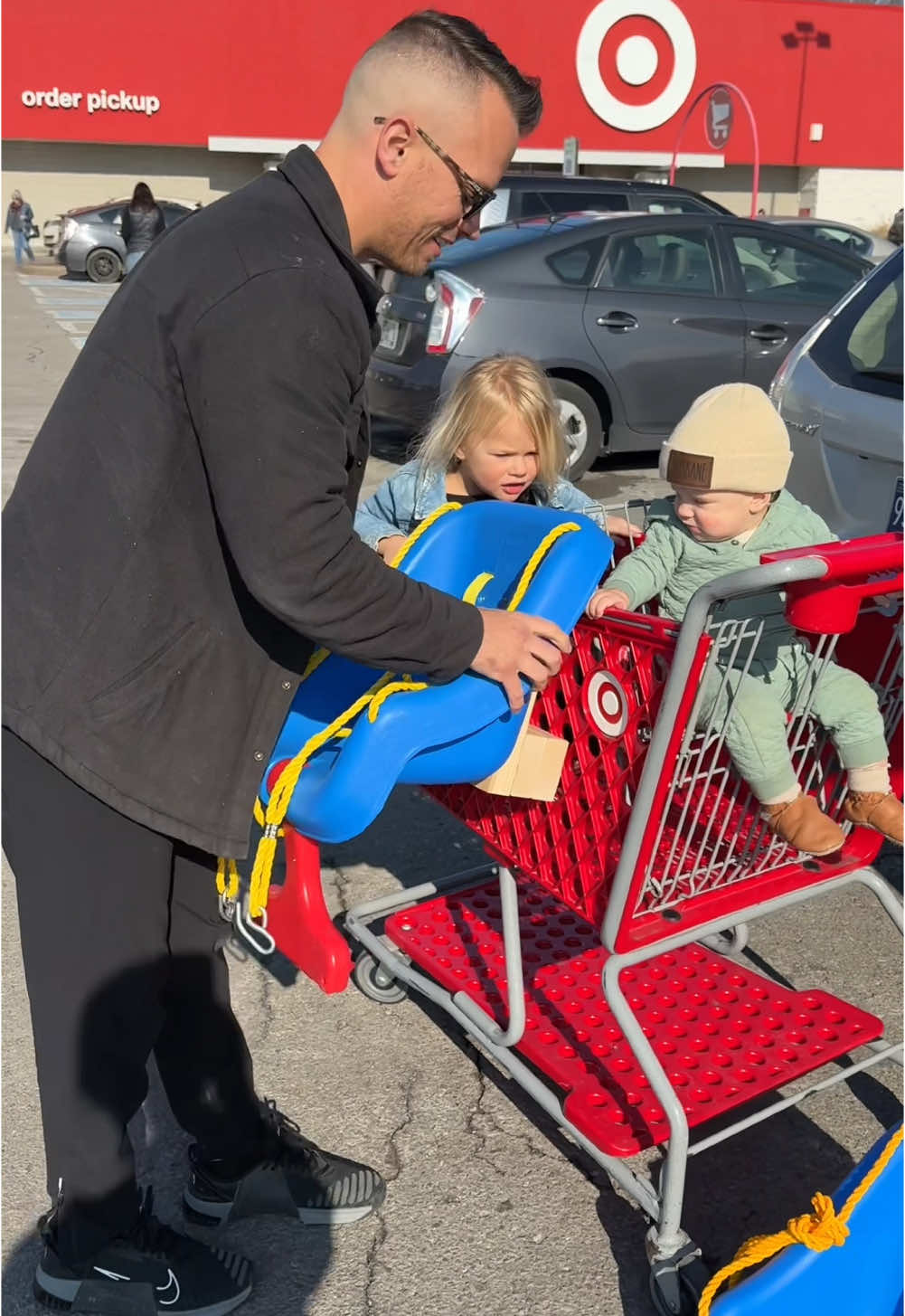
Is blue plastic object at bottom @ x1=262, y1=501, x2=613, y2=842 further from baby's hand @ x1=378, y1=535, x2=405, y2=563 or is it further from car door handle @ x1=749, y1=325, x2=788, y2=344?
car door handle @ x1=749, y1=325, x2=788, y2=344

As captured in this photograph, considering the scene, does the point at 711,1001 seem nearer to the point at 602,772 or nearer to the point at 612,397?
the point at 602,772

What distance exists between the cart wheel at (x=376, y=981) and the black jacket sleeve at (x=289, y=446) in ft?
5.22

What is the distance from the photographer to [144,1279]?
2.37 m

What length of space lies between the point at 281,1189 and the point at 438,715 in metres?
1.08

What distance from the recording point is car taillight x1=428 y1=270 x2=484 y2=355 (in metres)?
8.41

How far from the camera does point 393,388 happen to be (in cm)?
880

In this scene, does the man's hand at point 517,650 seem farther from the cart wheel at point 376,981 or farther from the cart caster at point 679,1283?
the cart wheel at point 376,981

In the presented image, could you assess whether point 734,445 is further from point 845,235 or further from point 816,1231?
point 845,235

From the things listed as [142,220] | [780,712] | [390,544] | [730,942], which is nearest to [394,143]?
[780,712]

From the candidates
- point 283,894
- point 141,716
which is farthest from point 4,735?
point 283,894

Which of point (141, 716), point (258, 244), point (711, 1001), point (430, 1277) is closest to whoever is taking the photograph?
point (258, 244)

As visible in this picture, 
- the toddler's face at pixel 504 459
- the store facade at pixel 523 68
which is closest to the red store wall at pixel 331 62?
the store facade at pixel 523 68

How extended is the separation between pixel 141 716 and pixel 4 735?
25 cm

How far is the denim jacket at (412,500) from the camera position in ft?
11.1
